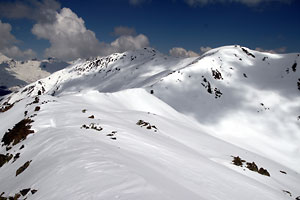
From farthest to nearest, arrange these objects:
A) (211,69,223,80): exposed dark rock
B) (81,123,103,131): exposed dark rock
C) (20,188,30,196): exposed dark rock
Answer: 1. (211,69,223,80): exposed dark rock
2. (81,123,103,131): exposed dark rock
3. (20,188,30,196): exposed dark rock

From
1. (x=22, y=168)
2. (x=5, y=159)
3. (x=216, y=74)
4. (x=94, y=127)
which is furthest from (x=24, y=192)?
(x=216, y=74)

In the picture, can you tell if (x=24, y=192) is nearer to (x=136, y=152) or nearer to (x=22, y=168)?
(x=22, y=168)

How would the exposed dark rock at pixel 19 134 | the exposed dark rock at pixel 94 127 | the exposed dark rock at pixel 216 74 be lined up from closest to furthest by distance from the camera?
the exposed dark rock at pixel 94 127 < the exposed dark rock at pixel 19 134 < the exposed dark rock at pixel 216 74

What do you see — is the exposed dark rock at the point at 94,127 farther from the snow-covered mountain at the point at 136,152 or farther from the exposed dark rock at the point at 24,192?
the exposed dark rock at the point at 24,192

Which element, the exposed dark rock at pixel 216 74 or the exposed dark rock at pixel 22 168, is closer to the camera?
the exposed dark rock at pixel 22 168

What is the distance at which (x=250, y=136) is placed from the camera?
69.7 meters

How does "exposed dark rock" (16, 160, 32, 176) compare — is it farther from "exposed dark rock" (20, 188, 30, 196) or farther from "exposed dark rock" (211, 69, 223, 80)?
"exposed dark rock" (211, 69, 223, 80)

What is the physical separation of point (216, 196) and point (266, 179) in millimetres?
12042

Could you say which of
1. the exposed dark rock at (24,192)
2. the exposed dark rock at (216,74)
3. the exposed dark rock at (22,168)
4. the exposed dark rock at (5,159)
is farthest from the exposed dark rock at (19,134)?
the exposed dark rock at (216,74)

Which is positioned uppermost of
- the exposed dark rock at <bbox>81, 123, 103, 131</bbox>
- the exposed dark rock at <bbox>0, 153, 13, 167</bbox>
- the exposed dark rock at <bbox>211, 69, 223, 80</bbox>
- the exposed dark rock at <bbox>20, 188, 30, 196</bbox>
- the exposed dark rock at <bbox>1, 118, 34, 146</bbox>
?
the exposed dark rock at <bbox>211, 69, 223, 80</bbox>

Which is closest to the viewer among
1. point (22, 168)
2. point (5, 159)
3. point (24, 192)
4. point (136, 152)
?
point (24, 192)

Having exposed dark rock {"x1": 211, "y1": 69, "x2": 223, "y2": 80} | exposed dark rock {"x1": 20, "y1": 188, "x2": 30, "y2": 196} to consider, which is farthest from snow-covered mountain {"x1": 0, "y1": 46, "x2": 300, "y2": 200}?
exposed dark rock {"x1": 211, "y1": 69, "x2": 223, "y2": 80}

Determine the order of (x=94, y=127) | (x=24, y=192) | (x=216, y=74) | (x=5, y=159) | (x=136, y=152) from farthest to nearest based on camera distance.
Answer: (x=216, y=74) → (x=94, y=127) → (x=5, y=159) → (x=136, y=152) → (x=24, y=192)

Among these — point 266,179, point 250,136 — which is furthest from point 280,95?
point 266,179
